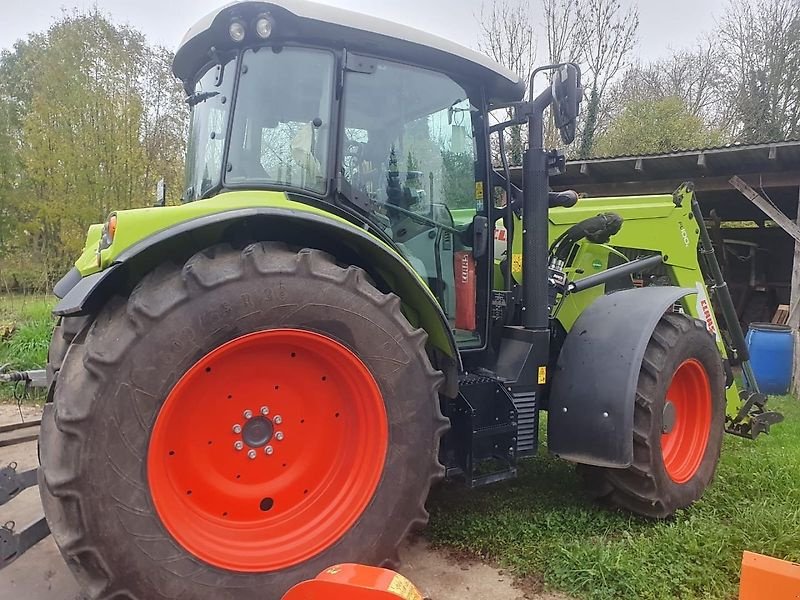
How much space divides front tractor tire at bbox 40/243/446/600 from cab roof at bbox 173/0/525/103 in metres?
1.00

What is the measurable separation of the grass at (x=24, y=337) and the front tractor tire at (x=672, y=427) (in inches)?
234

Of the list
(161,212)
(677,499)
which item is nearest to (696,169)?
(677,499)

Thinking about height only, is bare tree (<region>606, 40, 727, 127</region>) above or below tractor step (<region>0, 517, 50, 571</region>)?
above

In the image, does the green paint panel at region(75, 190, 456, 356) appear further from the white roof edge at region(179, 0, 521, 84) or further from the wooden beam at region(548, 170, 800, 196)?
the wooden beam at region(548, 170, 800, 196)

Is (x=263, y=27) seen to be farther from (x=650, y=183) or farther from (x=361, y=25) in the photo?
(x=650, y=183)

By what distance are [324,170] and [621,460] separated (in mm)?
1977

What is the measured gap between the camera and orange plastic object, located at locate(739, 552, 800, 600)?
2074 mm

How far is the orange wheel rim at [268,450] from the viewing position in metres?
2.33

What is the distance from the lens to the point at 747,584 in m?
2.16

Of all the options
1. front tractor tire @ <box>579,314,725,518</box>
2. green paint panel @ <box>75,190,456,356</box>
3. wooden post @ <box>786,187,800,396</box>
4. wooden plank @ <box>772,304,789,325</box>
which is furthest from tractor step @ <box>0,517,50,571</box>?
wooden plank @ <box>772,304,789,325</box>

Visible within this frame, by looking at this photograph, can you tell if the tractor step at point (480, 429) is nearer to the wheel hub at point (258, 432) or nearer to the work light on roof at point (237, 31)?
the wheel hub at point (258, 432)

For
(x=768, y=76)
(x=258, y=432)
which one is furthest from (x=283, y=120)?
(x=768, y=76)

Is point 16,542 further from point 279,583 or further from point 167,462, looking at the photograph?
point 279,583

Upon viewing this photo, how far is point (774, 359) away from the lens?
7.73 m
